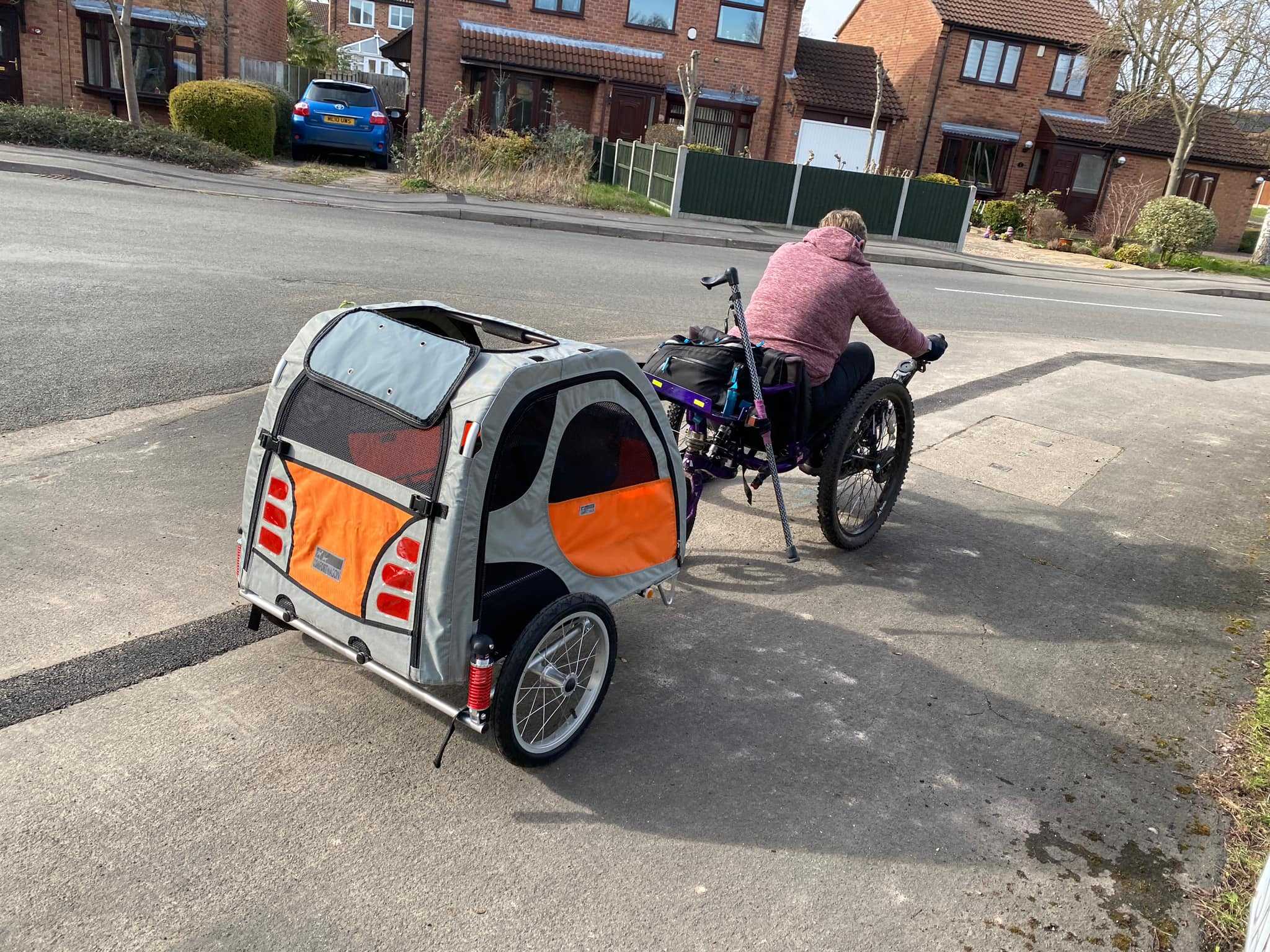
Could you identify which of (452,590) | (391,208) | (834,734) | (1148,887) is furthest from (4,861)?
(391,208)

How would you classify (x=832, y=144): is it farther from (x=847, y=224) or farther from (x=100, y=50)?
(x=847, y=224)

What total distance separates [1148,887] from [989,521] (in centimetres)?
313

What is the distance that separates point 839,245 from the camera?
4918mm

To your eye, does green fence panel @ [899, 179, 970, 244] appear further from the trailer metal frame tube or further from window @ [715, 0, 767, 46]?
the trailer metal frame tube

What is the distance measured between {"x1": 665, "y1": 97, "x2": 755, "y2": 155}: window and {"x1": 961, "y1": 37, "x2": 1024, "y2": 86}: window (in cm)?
857

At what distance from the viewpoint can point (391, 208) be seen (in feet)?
54.6

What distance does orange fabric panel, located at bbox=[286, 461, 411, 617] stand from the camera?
3029 millimetres

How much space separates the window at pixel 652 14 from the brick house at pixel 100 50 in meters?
11.3

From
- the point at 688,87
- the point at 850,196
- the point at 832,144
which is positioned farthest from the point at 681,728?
the point at 832,144

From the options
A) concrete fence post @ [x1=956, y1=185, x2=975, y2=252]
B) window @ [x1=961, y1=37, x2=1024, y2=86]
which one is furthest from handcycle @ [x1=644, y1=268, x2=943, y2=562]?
window @ [x1=961, y1=37, x2=1024, y2=86]

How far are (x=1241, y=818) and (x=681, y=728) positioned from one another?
1.92 meters

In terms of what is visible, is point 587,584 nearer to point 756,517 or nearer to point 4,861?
point 4,861

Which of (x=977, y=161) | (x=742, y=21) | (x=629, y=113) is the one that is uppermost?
(x=742, y=21)

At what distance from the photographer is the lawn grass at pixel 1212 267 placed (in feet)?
87.1
